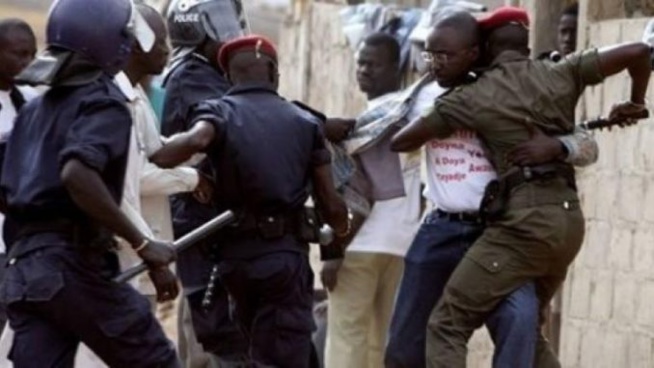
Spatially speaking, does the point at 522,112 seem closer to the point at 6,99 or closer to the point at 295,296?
the point at 295,296

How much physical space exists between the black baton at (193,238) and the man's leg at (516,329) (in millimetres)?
1183

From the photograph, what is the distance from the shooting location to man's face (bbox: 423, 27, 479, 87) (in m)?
9.67

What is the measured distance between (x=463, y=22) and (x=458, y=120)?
410mm

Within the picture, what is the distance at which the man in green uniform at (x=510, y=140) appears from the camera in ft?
31.3

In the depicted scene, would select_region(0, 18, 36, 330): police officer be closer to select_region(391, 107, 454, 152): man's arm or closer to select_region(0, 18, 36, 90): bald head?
select_region(0, 18, 36, 90): bald head

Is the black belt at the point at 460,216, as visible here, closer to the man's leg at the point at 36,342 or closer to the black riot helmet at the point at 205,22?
the black riot helmet at the point at 205,22

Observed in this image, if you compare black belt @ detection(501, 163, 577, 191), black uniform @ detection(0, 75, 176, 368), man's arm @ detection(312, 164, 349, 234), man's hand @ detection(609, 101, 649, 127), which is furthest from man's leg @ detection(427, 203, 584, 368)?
black uniform @ detection(0, 75, 176, 368)

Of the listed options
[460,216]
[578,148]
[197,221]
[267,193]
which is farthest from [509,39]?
[197,221]

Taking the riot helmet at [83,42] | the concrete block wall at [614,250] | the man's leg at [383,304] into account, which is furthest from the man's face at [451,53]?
the man's leg at [383,304]

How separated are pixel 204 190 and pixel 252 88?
465 millimetres

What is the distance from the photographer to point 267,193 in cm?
959

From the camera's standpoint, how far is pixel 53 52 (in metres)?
8.41

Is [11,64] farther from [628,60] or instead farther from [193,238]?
[628,60]

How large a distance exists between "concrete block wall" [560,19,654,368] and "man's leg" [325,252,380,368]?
1.11 meters
